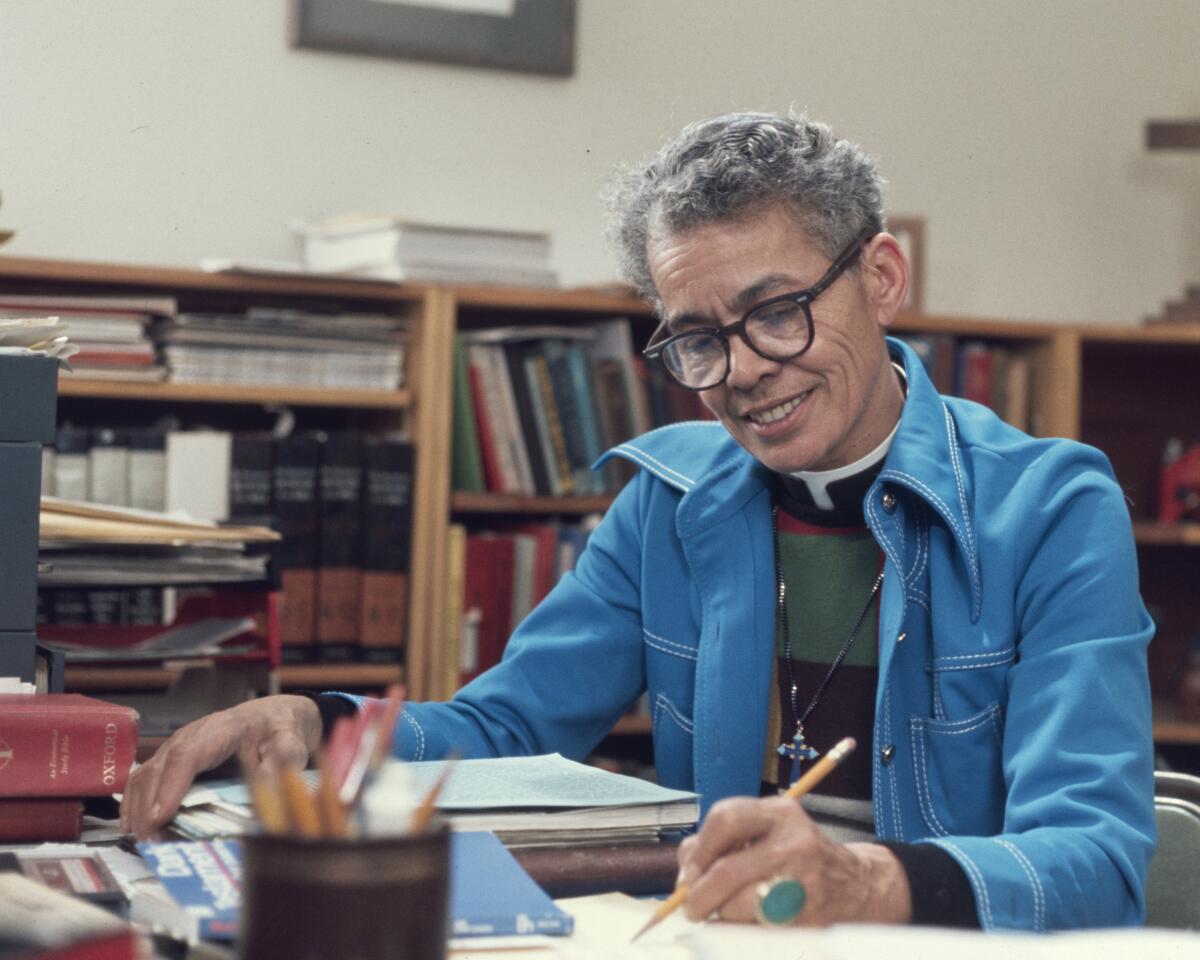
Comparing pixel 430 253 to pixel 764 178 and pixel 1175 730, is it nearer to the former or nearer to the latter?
pixel 764 178

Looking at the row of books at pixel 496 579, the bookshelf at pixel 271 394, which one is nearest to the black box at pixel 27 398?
the bookshelf at pixel 271 394

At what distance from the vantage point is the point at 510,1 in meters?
3.14

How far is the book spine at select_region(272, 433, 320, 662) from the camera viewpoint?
2.64 metres

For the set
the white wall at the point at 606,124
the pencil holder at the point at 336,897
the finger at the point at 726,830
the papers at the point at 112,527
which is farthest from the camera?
the white wall at the point at 606,124

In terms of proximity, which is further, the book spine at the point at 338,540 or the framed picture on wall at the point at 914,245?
the framed picture on wall at the point at 914,245

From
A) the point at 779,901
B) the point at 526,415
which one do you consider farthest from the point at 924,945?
the point at 526,415

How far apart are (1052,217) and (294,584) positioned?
1.92 meters

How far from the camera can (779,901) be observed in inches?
33.2

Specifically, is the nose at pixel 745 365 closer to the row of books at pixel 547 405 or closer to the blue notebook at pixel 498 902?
the blue notebook at pixel 498 902

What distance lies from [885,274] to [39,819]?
0.91 meters

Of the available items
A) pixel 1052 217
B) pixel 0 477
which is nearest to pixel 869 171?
pixel 0 477

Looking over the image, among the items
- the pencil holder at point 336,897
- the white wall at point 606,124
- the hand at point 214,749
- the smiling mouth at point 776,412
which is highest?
the white wall at point 606,124

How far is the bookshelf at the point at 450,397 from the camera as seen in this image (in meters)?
2.64

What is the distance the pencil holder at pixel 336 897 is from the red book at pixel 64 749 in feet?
1.71
